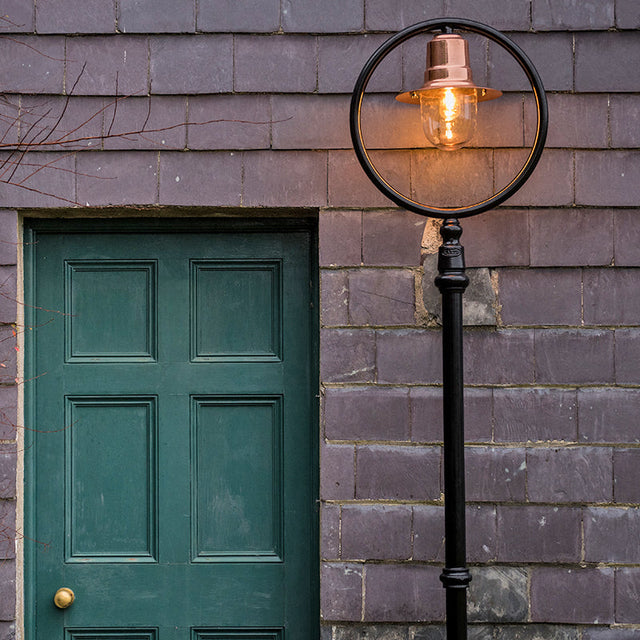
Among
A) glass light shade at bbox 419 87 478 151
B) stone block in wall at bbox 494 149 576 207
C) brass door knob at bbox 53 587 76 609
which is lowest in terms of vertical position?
brass door knob at bbox 53 587 76 609

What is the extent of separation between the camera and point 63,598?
3.01m

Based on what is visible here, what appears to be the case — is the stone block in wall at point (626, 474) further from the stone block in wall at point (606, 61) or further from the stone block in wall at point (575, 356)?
the stone block in wall at point (606, 61)

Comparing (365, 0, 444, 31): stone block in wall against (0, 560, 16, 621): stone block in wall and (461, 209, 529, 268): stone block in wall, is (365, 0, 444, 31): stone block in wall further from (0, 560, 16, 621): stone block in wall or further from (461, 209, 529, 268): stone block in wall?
(0, 560, 16, 621): stone block in wall

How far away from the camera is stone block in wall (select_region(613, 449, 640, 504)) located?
288 centimetres


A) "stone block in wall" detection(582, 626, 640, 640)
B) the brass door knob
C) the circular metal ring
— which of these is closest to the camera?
the circular metal ring

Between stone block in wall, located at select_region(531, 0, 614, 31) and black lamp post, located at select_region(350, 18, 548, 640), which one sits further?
stone block in wall, located at select_region(531, 0, 614, 31)

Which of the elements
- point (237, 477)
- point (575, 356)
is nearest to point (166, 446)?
point (237, 477)

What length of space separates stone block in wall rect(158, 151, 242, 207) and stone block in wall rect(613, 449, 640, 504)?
1.71 m

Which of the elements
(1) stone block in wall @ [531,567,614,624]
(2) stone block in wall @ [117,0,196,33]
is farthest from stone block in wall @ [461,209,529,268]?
(2) stone block in wall @ [117,0,196,33]

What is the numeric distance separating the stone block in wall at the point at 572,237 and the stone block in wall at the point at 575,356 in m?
0.27

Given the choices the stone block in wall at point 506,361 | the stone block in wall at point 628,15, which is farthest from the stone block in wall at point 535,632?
the stone block in wall at point 628,15

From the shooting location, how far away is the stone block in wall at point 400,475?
2898 mm

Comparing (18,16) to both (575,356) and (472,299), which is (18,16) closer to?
(472,299)

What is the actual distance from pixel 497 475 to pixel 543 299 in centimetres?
68
